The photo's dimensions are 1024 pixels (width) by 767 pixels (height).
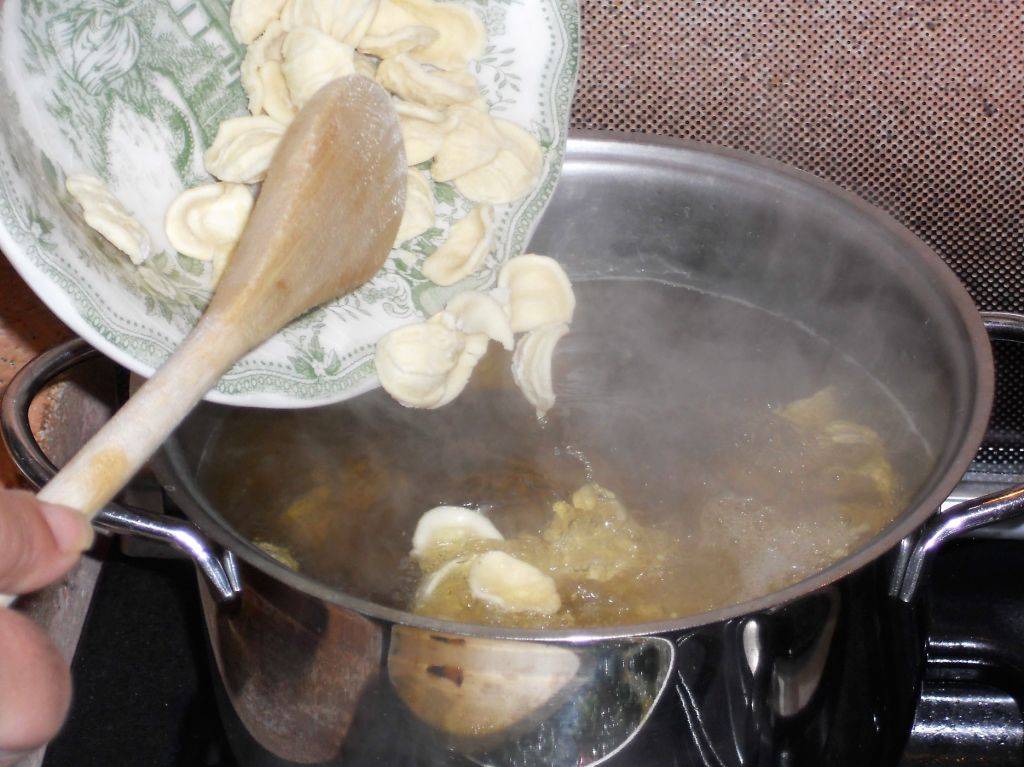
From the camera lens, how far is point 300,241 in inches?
32.8

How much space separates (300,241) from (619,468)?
48cm

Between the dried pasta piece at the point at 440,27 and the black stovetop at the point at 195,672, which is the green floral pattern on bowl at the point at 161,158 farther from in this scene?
the black stovetop at the point at 195,672

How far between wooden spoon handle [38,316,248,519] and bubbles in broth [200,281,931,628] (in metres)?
0.32

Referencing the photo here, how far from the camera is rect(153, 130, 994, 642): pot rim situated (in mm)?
661

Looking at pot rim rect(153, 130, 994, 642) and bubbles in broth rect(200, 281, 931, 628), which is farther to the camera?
bubbles in broth rect(200, 281, 931, 628)

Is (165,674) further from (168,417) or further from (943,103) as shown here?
(943,103)

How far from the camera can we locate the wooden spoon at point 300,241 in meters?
0.68

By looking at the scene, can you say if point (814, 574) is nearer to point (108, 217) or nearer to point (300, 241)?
point (300, 241)

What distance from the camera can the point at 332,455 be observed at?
114 cm

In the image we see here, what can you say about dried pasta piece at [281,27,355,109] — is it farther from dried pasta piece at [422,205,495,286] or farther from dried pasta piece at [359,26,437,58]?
dried pasta piece at [422,205,495,286]

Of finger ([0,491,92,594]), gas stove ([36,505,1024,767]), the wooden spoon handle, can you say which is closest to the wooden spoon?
the wooden spoon handle

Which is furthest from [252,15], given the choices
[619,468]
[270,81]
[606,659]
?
[606,659]

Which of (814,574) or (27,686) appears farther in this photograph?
(814,574)

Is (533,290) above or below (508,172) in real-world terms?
A: below
